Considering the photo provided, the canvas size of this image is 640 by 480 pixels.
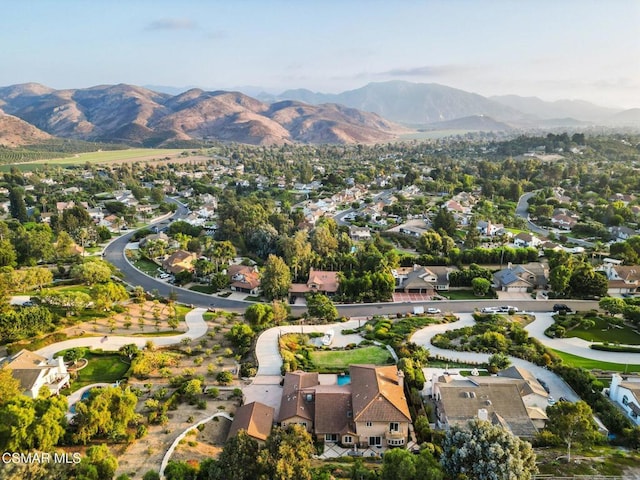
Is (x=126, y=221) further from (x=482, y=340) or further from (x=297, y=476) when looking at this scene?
(x=297, y=476)

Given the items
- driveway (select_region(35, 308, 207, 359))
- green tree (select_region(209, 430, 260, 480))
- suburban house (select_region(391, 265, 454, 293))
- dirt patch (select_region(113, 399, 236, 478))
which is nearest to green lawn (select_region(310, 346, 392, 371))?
dirt patch (select_region(113, 399, 236, 478))

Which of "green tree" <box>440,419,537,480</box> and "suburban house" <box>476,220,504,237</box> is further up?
"green tree" <box>440,419,537,480</box>

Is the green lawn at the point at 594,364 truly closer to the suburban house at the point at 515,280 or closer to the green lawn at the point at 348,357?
the green lawn at the point at 348,357

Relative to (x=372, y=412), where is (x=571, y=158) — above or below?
above

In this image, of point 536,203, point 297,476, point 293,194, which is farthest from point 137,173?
point 297,476

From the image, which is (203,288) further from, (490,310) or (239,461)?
(239,461)

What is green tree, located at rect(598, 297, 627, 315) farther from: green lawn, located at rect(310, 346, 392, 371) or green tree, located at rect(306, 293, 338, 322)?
green tree, located at rect(306, 293, 338, 322)
